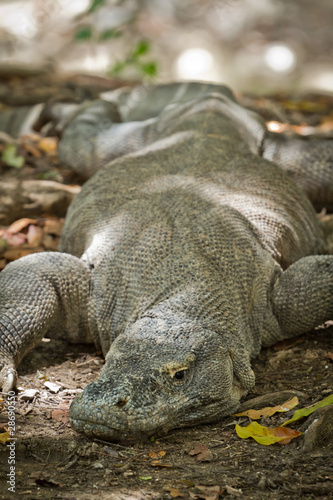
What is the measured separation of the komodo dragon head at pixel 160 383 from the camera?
2864 mm

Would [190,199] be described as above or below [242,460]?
above

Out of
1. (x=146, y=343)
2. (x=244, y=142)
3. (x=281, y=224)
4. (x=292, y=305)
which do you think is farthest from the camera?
(x=244, y=142)

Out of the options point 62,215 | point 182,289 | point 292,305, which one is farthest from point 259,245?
point 62,215

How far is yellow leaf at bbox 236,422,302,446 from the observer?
3020 mm

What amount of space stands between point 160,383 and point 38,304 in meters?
1.24

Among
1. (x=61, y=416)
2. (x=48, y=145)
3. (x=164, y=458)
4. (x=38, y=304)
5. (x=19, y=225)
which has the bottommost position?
(x=48, y=145)

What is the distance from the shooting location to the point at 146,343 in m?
3.17

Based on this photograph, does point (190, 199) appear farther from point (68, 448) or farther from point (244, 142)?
point (68, 448)

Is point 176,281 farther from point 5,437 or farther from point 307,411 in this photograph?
point 5,437

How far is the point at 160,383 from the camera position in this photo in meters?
2.99

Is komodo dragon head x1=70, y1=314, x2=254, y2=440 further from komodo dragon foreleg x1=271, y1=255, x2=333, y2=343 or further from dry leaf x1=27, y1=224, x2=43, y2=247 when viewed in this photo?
dry leaf x1=27, y1=224, x2=43, y2=247

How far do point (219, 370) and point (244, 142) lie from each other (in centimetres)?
295

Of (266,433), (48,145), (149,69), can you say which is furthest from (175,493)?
(149,69)

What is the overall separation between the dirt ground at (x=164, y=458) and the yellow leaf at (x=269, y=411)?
0.03 meters
